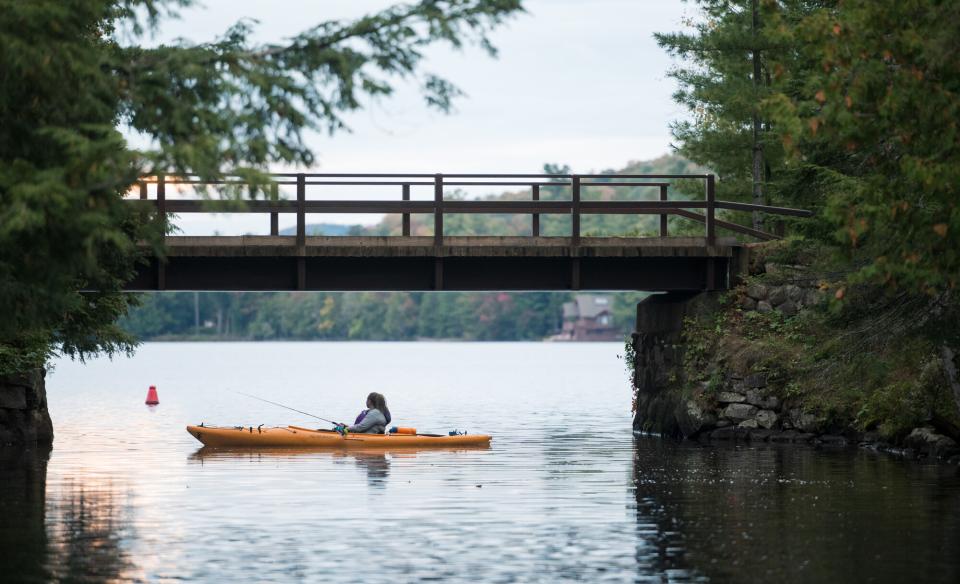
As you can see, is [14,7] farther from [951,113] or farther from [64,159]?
[951,113]

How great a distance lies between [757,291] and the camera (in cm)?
3459

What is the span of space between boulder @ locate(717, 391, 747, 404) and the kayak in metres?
4.68

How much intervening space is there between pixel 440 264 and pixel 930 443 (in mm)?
10048

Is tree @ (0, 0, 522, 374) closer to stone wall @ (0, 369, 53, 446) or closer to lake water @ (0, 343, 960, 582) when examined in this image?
lake water @ (0, 343, 960, 582)

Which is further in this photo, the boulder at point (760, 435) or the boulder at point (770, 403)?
the boulder at point (770, 403)

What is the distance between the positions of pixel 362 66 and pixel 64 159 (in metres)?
2.80

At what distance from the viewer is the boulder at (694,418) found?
34562 mm

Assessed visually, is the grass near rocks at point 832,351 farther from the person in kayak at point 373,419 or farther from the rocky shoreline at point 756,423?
the person in kayak at point 373,419

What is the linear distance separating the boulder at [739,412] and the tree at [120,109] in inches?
754

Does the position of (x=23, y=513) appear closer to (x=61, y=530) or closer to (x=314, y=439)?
(x=61, y=530)

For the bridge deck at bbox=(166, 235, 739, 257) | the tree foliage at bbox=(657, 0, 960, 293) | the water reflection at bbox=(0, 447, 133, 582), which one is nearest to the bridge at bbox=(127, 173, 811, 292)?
the bridge deck at bbox=(166, 235, 739, 257)

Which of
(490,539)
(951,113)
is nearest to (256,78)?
(490,539)

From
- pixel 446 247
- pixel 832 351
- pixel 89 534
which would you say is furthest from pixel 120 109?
pixel 446 247

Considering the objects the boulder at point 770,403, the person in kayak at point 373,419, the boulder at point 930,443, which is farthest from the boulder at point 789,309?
the person in kayak at point 373,419
